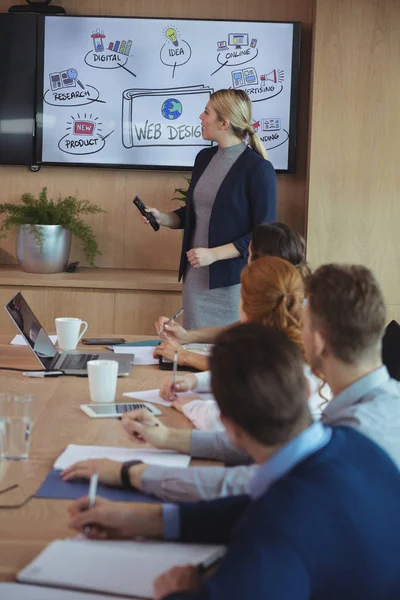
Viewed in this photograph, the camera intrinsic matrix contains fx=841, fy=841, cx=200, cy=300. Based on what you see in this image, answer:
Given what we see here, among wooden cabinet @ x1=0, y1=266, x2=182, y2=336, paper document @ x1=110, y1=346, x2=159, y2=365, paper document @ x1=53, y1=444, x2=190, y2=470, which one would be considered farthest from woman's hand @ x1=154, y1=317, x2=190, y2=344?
wooden cabinet @ x1=0, y1=266, x2=182, y2=336

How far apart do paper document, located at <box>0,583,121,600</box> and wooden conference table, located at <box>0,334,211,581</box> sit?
0.15ft

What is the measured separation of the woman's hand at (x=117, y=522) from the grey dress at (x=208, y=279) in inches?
89.5

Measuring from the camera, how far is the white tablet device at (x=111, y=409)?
202 centimetres

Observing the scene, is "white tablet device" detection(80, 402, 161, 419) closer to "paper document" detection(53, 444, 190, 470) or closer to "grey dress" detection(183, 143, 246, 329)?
"paper document" detection(53, 444, 190, 470)

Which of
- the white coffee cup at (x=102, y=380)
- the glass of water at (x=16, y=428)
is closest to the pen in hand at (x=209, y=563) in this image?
the glass of water at (x=16, y=428)

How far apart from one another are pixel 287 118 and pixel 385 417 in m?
3.31

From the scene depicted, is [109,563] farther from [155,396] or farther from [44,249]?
[44,249]

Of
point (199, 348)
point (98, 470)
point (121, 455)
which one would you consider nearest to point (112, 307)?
point (199, 348)

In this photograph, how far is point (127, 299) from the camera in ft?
14.2

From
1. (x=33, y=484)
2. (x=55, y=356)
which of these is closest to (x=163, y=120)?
(x=55, y=356)

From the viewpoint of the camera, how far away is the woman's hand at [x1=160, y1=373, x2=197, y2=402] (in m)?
2.21

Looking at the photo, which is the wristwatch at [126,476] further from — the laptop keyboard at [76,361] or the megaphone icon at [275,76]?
the megaphone icon at [275,76]

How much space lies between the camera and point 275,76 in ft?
14.9

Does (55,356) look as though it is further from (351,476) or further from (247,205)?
(351,476)
